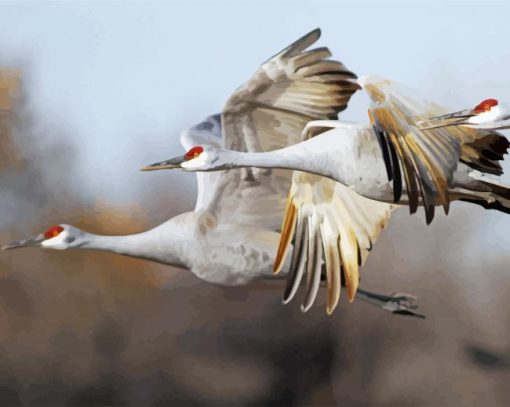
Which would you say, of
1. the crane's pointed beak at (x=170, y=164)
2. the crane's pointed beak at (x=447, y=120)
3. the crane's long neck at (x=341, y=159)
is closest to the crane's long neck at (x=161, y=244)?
the crane's pointed beak at (x=170, y=164)

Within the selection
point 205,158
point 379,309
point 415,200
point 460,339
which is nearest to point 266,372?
point 379,309

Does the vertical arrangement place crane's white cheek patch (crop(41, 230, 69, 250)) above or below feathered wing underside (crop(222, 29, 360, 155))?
below

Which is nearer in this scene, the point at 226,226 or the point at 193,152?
the point at 193,152

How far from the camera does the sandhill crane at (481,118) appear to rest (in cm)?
237

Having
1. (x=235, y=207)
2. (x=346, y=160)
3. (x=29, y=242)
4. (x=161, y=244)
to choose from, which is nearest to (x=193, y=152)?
(x=235, y=207)

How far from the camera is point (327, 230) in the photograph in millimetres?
2857

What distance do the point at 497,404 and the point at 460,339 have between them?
265mm

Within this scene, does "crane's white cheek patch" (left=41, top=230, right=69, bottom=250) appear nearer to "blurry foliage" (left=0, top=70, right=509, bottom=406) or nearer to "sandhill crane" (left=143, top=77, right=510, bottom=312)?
"blurry foliage" (left=0, top=70, right=509, bottom=406)

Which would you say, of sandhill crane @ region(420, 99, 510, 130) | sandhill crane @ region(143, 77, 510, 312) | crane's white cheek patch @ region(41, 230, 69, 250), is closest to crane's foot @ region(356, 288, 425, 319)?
sandhill crane @ region(143, 77, 510, 312)

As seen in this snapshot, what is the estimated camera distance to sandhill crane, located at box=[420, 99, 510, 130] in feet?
7.79

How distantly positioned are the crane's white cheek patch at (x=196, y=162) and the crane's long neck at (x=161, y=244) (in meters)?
0.25

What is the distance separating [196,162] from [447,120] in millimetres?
765

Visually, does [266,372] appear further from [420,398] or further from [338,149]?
[338,149]

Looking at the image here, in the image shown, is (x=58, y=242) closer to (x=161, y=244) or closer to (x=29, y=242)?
(x=29, y=242)
